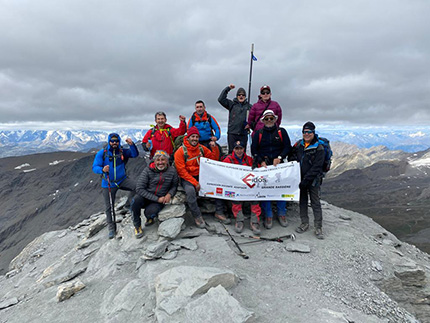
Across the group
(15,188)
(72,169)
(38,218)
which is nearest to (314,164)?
(38,218)

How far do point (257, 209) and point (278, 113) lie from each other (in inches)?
179

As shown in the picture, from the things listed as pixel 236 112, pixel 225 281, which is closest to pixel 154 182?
pixel 225 281

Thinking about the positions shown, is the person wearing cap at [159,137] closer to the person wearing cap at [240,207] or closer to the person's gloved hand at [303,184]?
the person wearing cap at [240,207]

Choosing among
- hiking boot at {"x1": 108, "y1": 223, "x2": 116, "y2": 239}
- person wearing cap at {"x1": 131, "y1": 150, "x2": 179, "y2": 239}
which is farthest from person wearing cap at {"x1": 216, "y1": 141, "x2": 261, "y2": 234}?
hiking boot at {"x1": 108, "y1": 223, "x2": 116, "y2": 239}

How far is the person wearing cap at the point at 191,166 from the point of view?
9.11 meters

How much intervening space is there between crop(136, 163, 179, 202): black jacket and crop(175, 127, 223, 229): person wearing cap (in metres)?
0.48

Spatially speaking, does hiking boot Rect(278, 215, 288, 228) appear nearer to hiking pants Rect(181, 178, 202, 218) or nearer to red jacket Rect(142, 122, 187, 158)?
hiking pants Rect(181, 178, 202, 218)

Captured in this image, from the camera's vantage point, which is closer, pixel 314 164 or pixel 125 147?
pixel 314 164

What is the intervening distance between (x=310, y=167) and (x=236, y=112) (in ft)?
14.3

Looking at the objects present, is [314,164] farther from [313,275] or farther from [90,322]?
[90,322]

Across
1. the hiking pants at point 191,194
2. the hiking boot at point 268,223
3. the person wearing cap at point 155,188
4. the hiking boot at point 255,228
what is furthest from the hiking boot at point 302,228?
the person wearing cap at point 155,188

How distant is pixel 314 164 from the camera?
8.84 m

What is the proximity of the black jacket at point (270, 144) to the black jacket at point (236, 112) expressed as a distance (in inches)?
59.6

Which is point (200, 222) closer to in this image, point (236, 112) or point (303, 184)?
point (303, 184)
